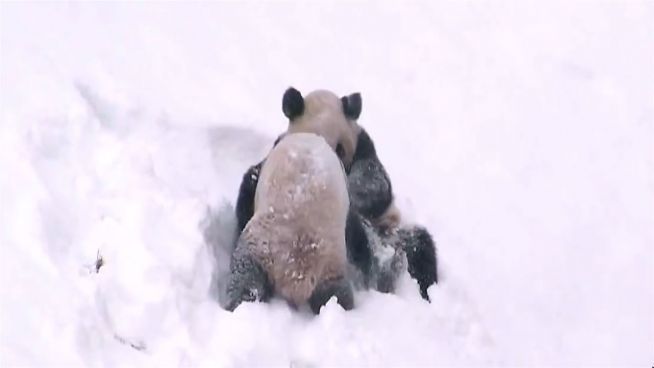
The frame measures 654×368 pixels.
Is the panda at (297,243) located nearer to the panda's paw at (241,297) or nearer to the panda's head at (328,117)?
the panda's paw at (241,297)

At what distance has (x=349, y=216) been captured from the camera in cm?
580

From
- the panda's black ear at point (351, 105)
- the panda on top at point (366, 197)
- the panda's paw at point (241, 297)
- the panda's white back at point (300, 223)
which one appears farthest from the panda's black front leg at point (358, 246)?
the panda's black ear at point (351, 105)

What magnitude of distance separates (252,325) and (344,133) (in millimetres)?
1691

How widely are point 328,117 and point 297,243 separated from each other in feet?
3.89

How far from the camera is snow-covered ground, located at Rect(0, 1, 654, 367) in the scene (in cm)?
510

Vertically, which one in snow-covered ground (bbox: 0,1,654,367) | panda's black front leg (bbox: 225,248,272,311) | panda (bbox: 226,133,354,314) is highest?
panda (bbox: 226,133,354,314)

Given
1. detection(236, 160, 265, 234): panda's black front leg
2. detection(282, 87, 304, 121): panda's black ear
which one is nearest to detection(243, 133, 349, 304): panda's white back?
detection(236, 160, 265, 234): panda's black front leg

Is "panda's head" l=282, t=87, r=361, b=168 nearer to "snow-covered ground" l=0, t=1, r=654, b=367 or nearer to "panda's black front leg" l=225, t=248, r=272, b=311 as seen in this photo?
"snow-covered ground" l=0, t=1, r=654, b=367

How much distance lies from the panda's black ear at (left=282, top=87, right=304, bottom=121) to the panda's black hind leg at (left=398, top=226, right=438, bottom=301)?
Answer: 2.96 feet

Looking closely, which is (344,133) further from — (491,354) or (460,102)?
(460,102)

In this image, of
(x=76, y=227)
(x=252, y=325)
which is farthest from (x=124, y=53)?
(x=252, y=325)

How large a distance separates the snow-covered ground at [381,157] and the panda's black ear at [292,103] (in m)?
0.62

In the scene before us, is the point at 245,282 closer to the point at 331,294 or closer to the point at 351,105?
the point at 331,294

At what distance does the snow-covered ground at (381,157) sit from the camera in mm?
5098
